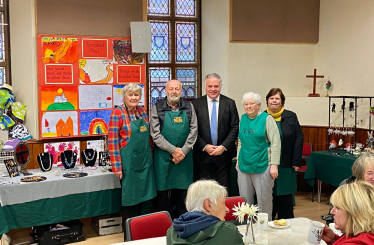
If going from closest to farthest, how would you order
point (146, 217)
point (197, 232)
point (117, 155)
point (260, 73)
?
1. point (197, 232)
2. point (146, 217)
3. point (117, 155)
4. point (260, 73)

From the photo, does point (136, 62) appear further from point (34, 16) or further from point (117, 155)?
point (117, 155)

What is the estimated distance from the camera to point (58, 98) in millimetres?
5203

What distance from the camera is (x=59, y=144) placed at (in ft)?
17.2

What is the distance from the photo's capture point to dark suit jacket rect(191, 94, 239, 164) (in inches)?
175

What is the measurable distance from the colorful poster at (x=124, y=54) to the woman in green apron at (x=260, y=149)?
2.05 m

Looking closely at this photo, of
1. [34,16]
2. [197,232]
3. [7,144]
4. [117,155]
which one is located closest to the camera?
[197,232]

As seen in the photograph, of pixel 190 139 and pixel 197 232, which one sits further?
pixel 190 139

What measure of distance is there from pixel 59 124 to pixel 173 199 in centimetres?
177

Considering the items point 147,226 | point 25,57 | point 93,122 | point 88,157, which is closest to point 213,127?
point 88,157

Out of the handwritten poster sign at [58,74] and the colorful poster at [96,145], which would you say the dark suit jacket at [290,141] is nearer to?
the colorful poster at [96,145]

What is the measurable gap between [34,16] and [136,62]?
1391 millimetres

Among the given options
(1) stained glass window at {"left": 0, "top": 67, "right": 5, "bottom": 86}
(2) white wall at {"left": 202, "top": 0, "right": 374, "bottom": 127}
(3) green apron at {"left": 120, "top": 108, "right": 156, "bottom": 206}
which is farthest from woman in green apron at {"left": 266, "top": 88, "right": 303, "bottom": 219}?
(1) stained glass window at {"left": 0, "top": 67, "right": 5, "bottom": 86}

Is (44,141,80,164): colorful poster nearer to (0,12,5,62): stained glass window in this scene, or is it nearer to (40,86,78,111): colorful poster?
(40,86,78,111): colorful poster

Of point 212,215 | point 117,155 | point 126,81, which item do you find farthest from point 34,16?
point 212,215
